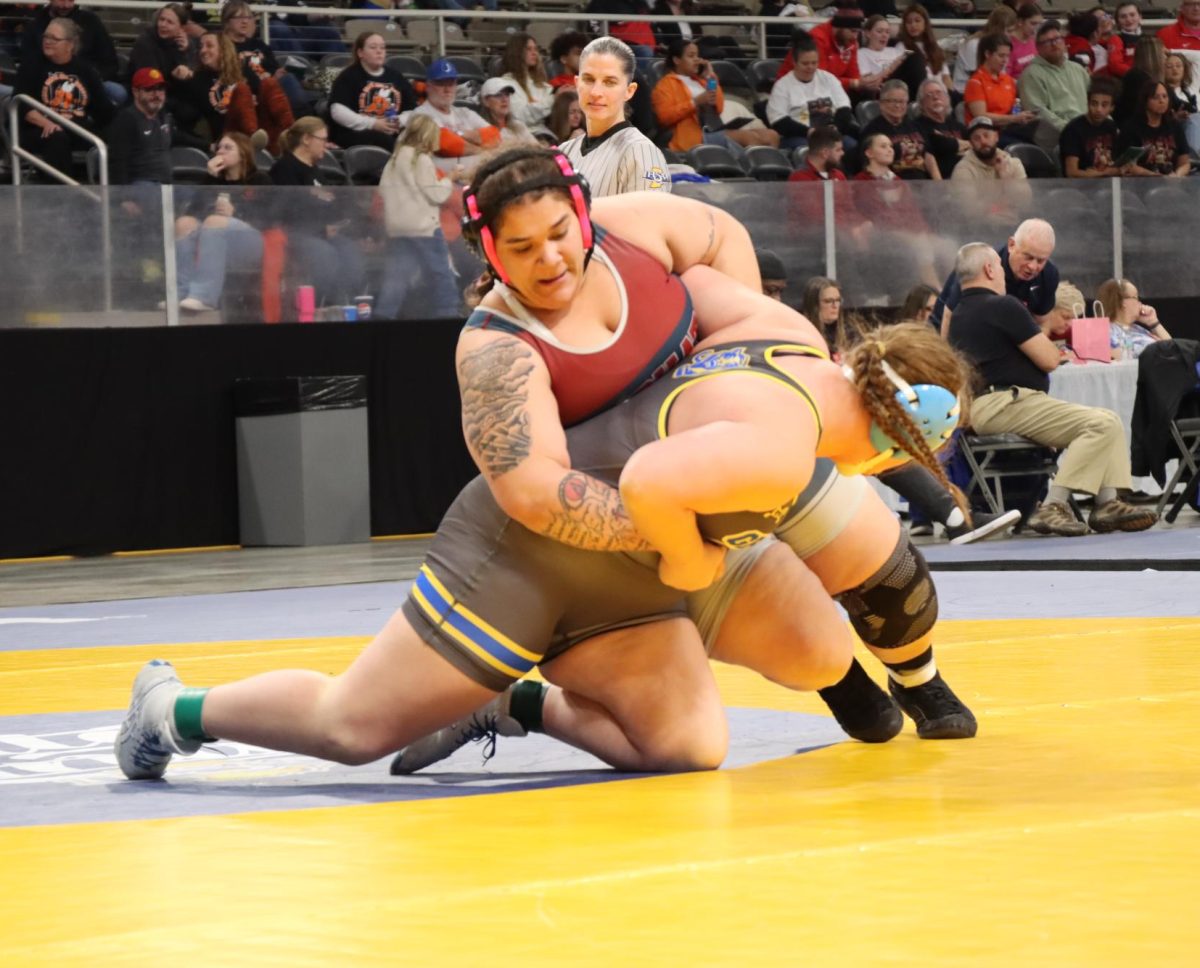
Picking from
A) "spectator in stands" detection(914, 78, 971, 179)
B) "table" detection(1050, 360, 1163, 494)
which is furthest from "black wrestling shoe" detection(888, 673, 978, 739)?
"spectator in stands" detection(914, 78, 971, 179)

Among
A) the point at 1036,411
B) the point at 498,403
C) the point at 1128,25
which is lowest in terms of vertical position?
the point at 1036,411

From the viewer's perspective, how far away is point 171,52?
1189 cm

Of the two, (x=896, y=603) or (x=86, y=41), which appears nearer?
(x=896, y=603)

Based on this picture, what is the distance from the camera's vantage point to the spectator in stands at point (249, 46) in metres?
12.2

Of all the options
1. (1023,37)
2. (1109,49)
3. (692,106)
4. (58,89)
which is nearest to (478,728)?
(58,89)

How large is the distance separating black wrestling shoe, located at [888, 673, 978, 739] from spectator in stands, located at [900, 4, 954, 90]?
11.4 meters

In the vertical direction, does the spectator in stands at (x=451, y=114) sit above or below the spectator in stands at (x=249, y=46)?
below

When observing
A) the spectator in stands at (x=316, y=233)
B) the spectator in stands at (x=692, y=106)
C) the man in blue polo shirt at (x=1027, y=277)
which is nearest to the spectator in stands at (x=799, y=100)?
the spectator in stands at (x=692, y=106)

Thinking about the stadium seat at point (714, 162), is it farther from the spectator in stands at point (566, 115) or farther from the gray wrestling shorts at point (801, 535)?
the gray wrestling shorts at point (801, 535)

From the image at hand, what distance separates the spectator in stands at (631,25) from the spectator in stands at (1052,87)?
8.70 ft

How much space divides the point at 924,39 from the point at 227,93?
5438 millimetres

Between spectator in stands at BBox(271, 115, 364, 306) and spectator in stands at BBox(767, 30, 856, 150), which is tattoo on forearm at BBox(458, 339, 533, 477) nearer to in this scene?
spectator in stands at BBox(271, 115, 364, 306)

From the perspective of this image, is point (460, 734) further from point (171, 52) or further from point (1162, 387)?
point (171, 52)

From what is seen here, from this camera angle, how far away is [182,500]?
436 inches
